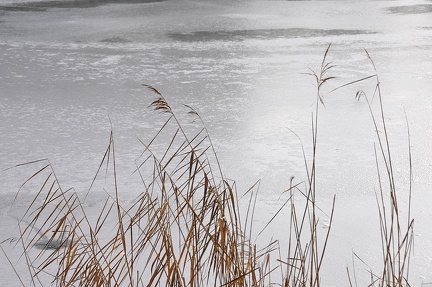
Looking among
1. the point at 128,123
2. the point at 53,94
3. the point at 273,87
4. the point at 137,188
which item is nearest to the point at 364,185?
the point at 137,188

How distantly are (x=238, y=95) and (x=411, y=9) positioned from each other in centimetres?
372

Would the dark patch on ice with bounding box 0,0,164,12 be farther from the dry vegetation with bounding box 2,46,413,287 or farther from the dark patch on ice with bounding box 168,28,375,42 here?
the dry vegetation with bounding box 2,46,413,287

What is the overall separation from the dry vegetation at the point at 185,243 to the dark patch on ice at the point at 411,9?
13.2 feet

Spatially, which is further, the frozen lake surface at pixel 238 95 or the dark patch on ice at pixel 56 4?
the dark patch on ice at pixel 56 4

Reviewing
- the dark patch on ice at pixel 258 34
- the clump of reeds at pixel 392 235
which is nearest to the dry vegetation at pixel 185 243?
the clump of reeds at pixel 392 235

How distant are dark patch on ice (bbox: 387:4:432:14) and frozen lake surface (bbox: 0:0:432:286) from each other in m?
0.08

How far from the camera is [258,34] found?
5.41m

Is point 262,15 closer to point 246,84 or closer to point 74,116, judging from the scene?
point 246,84

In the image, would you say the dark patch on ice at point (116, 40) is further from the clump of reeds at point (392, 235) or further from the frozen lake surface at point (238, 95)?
the clump of reeds at point (392, 235)

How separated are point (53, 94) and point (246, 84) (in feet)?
3.38

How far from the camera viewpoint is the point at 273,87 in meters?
3.79

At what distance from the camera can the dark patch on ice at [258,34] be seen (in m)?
5.26

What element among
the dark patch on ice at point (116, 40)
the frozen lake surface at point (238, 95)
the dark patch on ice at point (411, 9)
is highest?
the dark patch on ice at point (411, 9)

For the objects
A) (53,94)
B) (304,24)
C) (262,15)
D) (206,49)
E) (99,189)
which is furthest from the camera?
(262,15)
